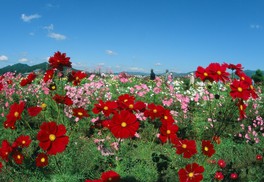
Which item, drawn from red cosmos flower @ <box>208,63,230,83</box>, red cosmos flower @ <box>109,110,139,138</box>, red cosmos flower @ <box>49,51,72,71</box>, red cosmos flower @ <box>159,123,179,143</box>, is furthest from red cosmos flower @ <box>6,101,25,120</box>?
red cosmos flower @ <box>208,63,230,83</box>

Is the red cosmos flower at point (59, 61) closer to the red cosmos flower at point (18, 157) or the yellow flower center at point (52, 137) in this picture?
the red cosmos flower at point (18, 157)

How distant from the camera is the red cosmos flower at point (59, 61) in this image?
129 inches

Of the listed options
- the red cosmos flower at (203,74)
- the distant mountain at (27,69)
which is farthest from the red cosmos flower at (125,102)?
the distant mountain at (27,69)

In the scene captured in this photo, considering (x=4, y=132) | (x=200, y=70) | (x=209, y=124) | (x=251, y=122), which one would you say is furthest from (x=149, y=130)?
(x=200, y=70)

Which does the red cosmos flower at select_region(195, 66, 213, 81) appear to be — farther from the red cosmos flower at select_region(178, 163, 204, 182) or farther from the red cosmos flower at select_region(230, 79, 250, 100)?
the red cosmos flower at select_region(178, 163, 204, 182)

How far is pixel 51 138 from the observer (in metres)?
A: 2.18

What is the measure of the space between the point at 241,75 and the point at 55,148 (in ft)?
5.14

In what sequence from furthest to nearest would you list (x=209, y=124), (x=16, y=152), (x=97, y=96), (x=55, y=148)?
(x=97, y=96), (x=209, y=124), (x=16, y=152), (x=55, y=148)

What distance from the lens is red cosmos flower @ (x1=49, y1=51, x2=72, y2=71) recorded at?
129 inches

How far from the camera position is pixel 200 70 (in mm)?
2586

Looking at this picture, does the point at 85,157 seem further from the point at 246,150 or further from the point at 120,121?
the point at 246,150

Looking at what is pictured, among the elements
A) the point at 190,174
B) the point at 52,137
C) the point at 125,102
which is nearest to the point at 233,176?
the point at 190,174

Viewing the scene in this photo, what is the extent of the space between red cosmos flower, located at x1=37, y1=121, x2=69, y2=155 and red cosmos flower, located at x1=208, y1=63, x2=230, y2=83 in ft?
4.06

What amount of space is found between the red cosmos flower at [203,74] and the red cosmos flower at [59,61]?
140cm
